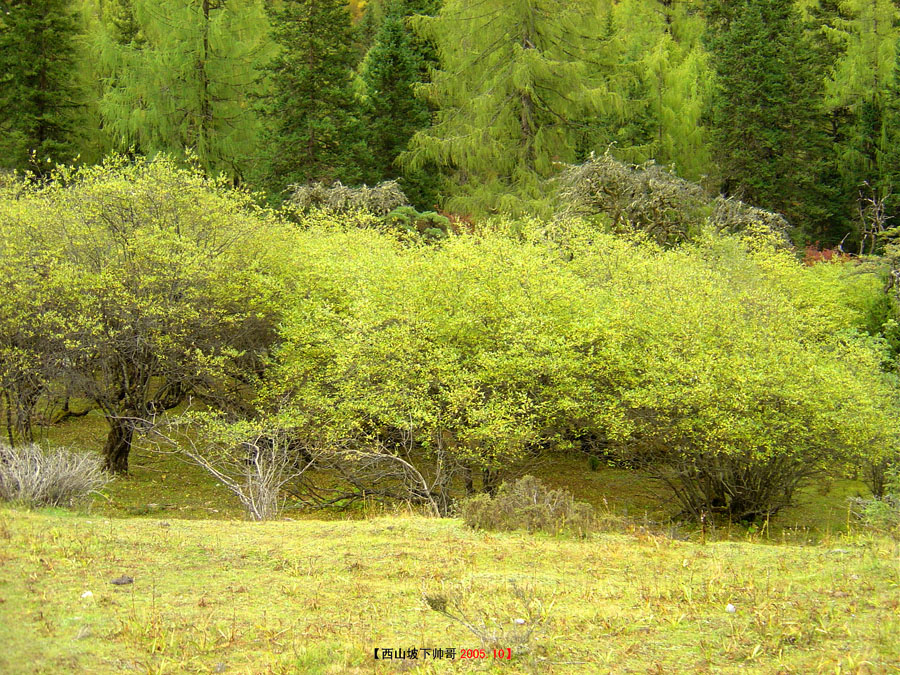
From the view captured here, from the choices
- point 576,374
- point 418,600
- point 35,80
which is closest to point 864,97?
point 576,374

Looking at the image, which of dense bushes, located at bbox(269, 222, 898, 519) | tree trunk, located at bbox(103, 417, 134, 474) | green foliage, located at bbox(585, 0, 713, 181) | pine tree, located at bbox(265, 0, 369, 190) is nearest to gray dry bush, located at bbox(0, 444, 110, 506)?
dense bushes, located at bbox(269, 222, 898, 519)

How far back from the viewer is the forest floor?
179 inches

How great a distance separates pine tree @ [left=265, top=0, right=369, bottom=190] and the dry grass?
21.8 m

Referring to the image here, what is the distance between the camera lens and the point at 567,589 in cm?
589

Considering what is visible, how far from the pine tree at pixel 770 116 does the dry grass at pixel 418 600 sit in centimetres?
2847

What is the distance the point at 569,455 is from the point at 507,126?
46.3ft

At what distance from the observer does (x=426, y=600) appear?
5.55 m

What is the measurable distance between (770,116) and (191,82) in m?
24.2

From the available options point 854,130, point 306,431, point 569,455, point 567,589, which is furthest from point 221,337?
point 854,130

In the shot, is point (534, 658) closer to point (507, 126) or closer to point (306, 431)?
point (306, 431)

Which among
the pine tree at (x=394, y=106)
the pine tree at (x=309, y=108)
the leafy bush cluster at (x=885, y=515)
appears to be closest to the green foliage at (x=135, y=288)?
the leafy bush cluster at (x=885, y=515)

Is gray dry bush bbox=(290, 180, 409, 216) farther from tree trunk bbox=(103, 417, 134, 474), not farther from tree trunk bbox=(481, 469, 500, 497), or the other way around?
tree trunk bbox=(481, 469, 500, 497)

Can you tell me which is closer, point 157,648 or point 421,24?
point 157,648

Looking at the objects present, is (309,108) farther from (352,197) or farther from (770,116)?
(770,116)
